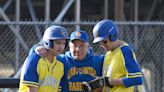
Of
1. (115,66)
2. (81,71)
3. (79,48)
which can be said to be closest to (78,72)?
(81,71)

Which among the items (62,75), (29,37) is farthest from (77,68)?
(29,37)

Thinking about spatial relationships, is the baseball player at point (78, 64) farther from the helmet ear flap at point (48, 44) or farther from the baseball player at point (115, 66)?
the helmet ear flap at point (48, 44)

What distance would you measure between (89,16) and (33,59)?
9.91m

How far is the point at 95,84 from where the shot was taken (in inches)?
198

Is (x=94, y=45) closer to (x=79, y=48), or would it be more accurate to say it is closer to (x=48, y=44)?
(x=79, y=48)

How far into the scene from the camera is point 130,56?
4.96 meters

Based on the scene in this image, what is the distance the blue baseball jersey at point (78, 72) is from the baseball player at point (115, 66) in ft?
0.53

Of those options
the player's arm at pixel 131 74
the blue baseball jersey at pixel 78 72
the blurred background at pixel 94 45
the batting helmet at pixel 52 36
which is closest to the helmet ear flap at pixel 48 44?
the batting helmet at pixel 52 36

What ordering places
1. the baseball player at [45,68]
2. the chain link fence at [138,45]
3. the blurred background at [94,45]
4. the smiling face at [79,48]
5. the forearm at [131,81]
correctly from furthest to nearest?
the chain link fence at [138,45] < the blurred background at [94,45] < the smiling face at [79,48] < the forearm at [131,81] < the baseball player at [45,68]

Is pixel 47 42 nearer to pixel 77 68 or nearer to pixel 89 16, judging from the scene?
pixel 77 68

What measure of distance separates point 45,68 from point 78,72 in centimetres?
47

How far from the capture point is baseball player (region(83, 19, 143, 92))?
4938 mm

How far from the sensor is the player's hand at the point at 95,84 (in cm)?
497

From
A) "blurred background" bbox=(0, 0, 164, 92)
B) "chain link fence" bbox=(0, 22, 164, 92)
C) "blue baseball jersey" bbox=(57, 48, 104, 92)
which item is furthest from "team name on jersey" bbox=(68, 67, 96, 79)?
"chain link fence" bbox=(0, 22, 164, 92)
